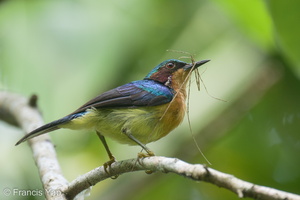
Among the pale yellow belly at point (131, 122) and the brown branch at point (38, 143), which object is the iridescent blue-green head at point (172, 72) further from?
the brown branch at point (38, 143)

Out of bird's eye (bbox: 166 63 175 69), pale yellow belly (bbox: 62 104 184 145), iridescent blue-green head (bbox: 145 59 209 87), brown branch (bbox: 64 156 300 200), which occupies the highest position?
bird's eye (bbox: 166 63 175 69)

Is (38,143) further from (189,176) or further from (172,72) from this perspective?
(189,176)

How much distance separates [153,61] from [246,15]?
151 centimetres

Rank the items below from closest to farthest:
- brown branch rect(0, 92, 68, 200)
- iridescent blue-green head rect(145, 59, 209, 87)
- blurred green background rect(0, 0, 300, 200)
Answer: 1. brown branch rect(0, 92, 68, 200)
2. iridescent blue-green head rect(145, 59, 209, 87)
3. blurred green background rect(0, 0, 300, 200)

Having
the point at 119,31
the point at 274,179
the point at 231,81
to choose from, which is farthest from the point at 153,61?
the point at 274,179

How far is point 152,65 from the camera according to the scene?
6988mm

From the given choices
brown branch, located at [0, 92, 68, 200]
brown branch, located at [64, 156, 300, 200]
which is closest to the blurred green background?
brown branch, located at [0, 92, 68, 200]

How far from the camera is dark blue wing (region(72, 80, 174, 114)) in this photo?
485cm

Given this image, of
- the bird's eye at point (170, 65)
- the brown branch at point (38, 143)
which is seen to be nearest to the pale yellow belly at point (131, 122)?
the brown branch at point (38, 143)

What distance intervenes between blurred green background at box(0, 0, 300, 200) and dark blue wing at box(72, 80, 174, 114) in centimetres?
83

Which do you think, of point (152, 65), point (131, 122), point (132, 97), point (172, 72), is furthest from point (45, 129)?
point (152, 65)

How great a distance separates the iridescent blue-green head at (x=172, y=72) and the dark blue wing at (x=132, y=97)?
33 centimetres

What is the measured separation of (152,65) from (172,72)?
4.55ft

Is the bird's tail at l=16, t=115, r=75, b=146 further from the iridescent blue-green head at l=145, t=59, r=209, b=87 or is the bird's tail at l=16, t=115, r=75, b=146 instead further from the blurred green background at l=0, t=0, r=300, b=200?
the iridescent blue-green head at l=145, t=59, r=209, b=87
